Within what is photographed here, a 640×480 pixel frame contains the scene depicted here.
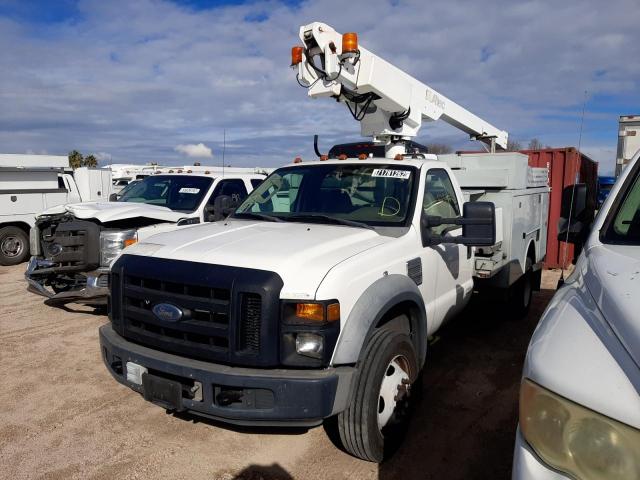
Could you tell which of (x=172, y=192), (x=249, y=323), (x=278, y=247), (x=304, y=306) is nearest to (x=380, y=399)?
(x=304, y=306)

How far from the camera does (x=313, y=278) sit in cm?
275

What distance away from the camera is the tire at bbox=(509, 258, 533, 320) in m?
6.15

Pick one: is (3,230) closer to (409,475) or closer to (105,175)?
(105,175)

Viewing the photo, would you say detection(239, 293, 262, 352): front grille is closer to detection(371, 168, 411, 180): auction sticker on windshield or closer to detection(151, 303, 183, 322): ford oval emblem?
detection(151, 303, 183, 322): ford oval emblem

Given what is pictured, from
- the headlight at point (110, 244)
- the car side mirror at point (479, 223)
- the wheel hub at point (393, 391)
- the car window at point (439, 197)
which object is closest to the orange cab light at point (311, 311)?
the wheel hub at point (393, 391)

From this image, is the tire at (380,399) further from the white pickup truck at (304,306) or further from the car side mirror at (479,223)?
the car side mirror at (479,223)

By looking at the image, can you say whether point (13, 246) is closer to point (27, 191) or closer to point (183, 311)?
point (27, 191)

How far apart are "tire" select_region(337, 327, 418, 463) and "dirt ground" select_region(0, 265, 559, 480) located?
0.63 feet

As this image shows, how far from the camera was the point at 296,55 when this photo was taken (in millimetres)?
4938

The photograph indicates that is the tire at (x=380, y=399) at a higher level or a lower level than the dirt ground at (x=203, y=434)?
higher

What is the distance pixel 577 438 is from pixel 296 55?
Answer: 4.35m

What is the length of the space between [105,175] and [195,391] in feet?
39.2

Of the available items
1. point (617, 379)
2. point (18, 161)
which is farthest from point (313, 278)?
point (18, 161)

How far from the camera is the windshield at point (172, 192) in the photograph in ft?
24.3
